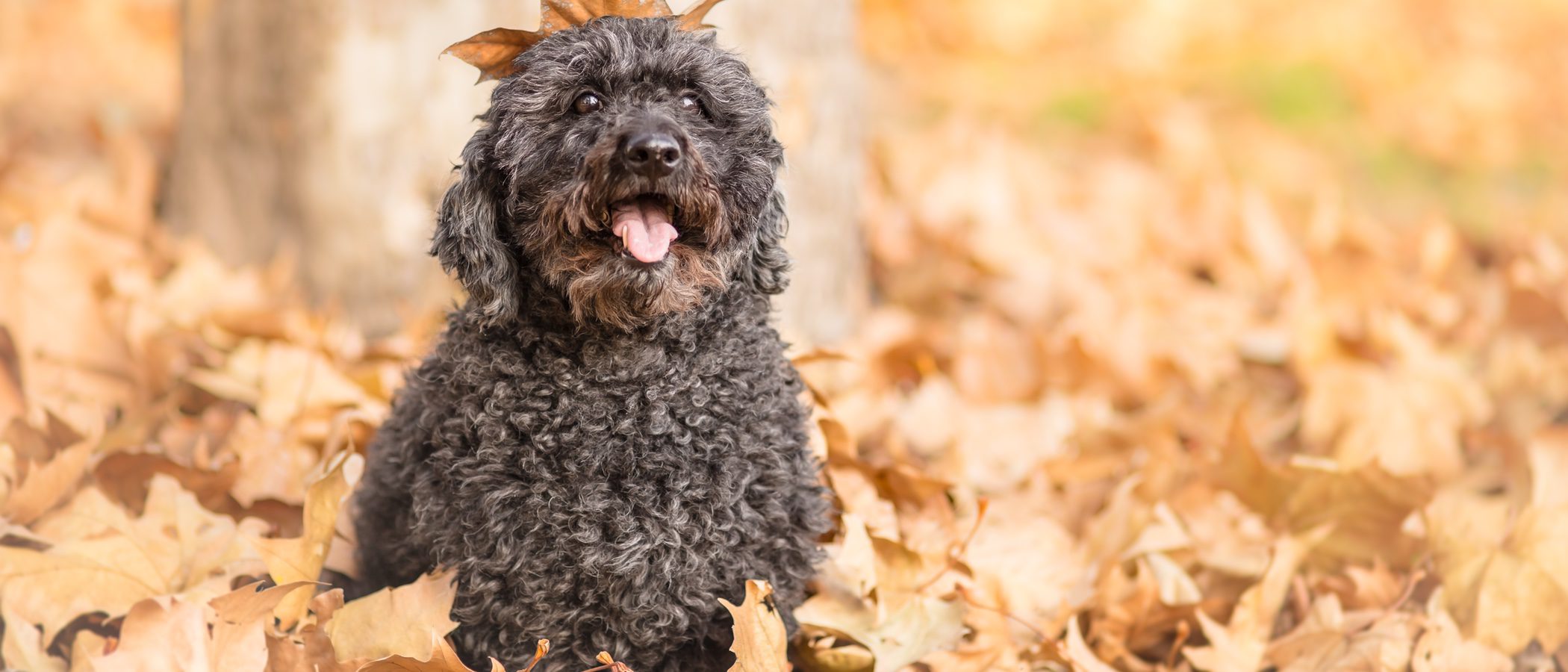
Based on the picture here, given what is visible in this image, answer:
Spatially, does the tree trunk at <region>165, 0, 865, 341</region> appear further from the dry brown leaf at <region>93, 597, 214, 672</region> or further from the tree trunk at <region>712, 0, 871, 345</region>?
the dry brown leaf at <region>93, 597, 214, 672</region>

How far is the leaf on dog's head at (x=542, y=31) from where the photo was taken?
2.53 metres

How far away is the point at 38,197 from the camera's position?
4.86 meters

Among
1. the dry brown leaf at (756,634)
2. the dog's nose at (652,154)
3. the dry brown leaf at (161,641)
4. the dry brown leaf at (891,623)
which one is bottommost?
the dry brown leaf at (891,623)

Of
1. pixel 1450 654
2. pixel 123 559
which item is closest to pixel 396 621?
pixel 123 559

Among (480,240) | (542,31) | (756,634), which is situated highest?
(542,31)

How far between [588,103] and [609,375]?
0.55 m

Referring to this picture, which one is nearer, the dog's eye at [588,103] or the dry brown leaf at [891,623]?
the dog's eye at [588,103]

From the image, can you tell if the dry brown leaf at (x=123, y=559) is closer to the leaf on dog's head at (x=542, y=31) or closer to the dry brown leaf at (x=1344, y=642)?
the leaf on dog's head at (x=542, y=31)

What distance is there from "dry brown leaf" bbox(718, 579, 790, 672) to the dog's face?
0.59 metres

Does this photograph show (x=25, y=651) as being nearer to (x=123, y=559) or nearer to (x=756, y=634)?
(x=123, y=559)

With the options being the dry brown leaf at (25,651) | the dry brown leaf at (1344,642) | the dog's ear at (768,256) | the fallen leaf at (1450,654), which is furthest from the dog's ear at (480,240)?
the fallen leaf at (1450,654)

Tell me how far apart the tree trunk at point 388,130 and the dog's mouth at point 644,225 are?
→ 1.93 metres

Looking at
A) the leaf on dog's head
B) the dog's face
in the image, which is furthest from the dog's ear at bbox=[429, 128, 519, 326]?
the leaf on dog's head

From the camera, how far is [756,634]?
2473 millimetres
